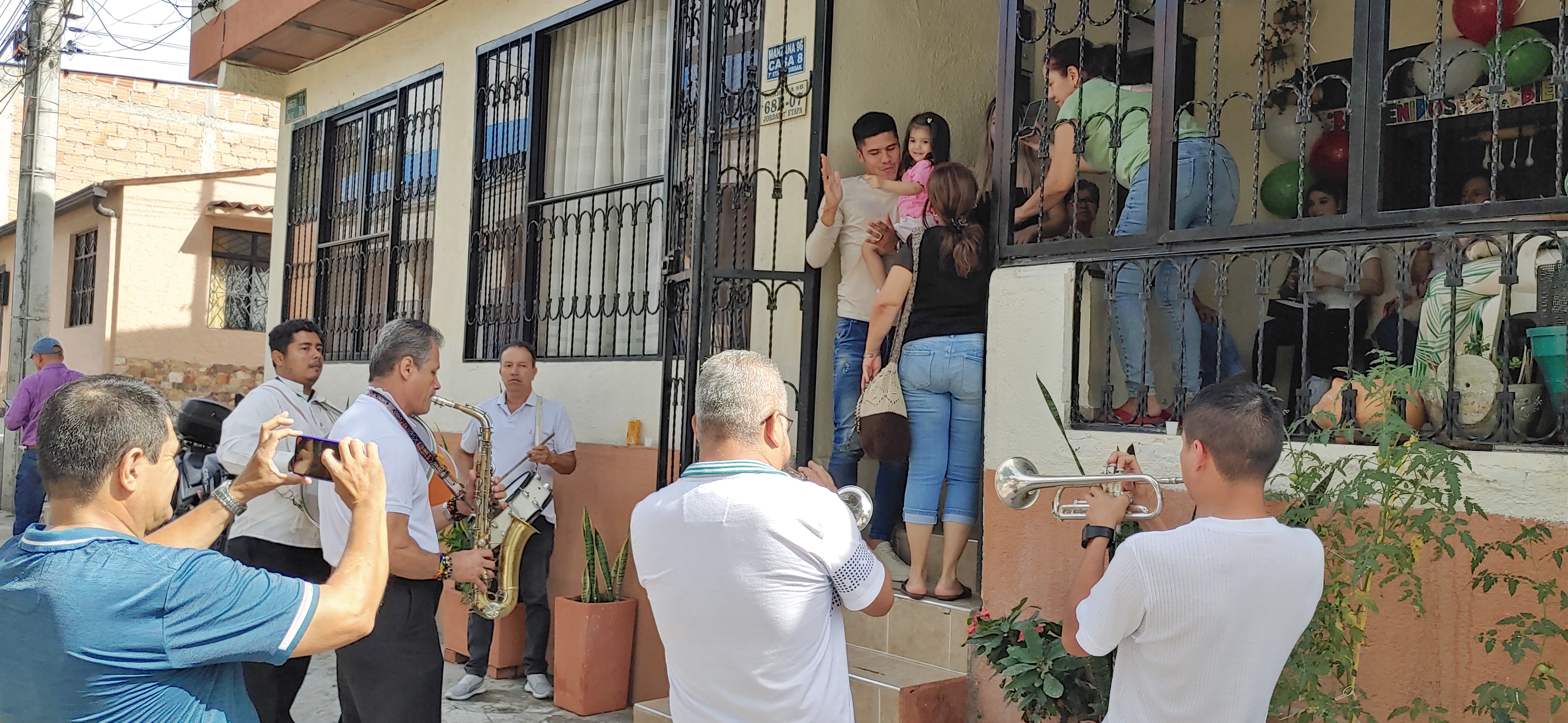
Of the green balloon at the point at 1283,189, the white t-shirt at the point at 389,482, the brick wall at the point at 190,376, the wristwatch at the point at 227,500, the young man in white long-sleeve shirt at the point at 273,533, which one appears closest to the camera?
the wristwatch at the point at 227,500

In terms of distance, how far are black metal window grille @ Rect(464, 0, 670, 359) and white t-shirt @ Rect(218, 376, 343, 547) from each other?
224 cm

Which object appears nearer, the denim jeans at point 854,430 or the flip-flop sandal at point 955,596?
the flip-flop sandal at point 955,596

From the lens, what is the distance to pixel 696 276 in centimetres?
538

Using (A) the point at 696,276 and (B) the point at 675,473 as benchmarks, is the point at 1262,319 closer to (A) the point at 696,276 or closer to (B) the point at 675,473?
(A) the point at 696,276

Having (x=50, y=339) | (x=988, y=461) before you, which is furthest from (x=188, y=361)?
(x=988, y=461)

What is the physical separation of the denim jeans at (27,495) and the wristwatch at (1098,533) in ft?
31.5

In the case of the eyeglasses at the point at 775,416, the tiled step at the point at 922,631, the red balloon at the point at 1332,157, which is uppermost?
the red balloon at the point at 1332,157

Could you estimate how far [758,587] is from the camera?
2.38m

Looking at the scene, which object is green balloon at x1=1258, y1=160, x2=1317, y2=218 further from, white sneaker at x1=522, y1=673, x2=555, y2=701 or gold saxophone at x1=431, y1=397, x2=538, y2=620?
white sneaker at x1=522, y1=673, x2=555, y2=701

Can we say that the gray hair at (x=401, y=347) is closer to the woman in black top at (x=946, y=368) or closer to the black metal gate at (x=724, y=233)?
the black metal gate at (x=724, y=233)

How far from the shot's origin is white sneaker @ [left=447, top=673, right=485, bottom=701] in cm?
615

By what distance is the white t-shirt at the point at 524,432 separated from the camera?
6.55 m

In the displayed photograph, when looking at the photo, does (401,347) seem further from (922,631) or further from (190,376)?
(190,376)

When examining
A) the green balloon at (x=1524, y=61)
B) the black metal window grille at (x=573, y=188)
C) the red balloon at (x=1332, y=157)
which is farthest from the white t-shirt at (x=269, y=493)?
the green balloon at (x=1524, y=61)
